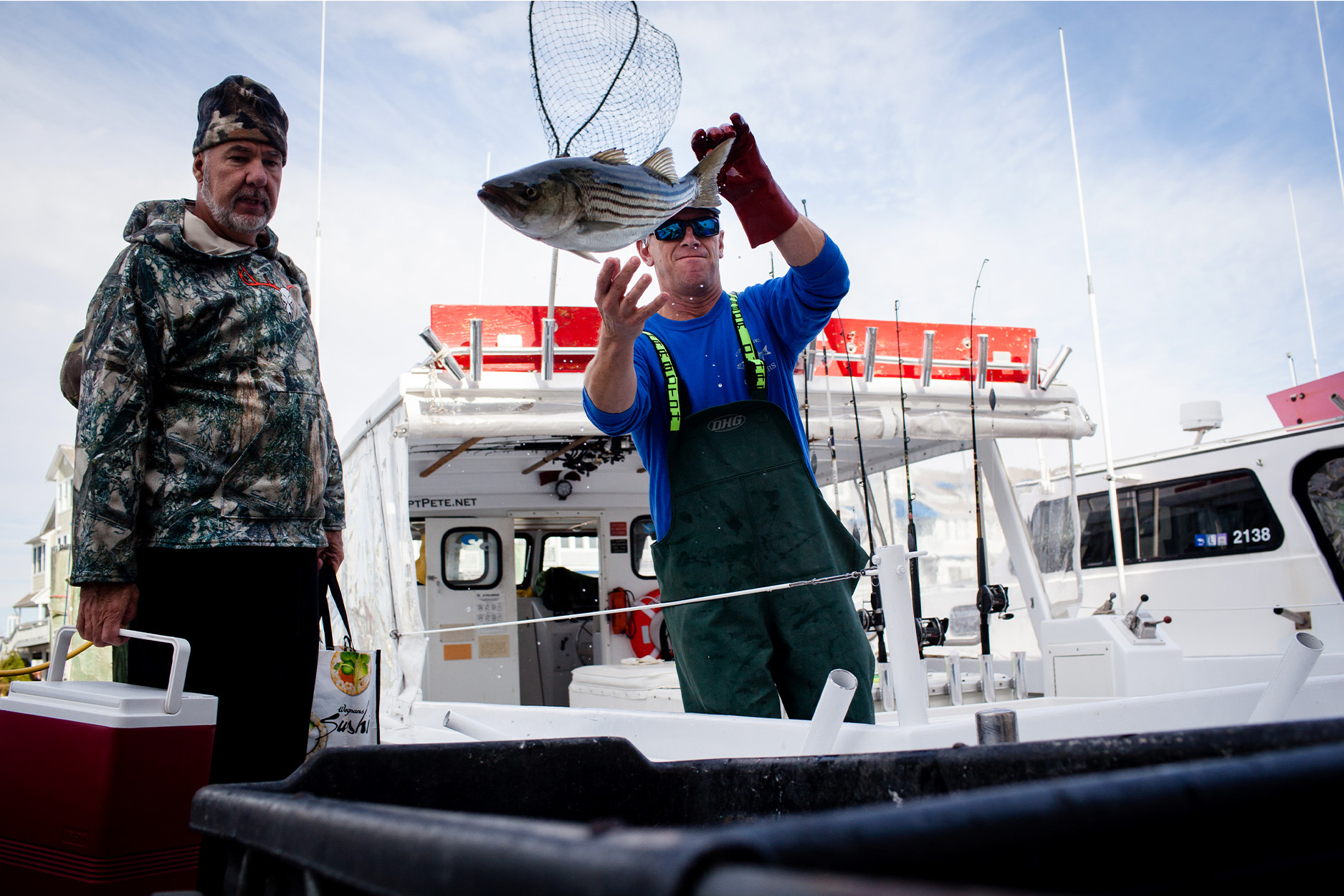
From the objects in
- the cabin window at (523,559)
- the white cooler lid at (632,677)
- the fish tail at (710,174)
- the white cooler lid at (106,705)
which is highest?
the fish tail at (710,174)

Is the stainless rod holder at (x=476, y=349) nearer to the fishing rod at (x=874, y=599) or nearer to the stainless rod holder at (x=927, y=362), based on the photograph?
the fishing rod at (x=874, y=599)

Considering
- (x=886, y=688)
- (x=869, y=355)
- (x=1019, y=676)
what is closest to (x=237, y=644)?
(x=886, y=688)

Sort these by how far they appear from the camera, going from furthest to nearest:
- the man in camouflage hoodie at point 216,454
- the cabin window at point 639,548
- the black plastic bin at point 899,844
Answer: the cabin window at point 639,548, the man in camouflage hoodie at point 216,454, the black plastic bin at point 899,844

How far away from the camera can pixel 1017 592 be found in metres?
9.51

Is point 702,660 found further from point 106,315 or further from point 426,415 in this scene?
point 426,415

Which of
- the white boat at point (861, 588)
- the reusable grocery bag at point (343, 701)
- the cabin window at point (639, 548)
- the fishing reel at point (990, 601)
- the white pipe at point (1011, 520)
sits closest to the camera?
the reusable grocery bag at point (343, 701)

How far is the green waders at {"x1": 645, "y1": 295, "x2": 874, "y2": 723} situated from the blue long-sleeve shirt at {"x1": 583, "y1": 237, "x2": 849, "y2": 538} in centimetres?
4

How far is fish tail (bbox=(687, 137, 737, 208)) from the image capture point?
1.86 metres

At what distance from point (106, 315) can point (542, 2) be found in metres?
1.28

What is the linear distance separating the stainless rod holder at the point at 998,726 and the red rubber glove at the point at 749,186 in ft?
4.54

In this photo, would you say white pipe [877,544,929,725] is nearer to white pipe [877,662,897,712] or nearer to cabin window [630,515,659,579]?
white pipe [877,662,897,712]

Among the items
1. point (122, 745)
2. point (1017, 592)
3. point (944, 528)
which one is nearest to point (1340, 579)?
point (1017, 592)

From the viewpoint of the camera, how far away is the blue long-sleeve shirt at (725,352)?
2.65 metres

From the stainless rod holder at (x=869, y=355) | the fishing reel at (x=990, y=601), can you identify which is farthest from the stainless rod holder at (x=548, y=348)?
the fishing reel at (x=990, y=601)
